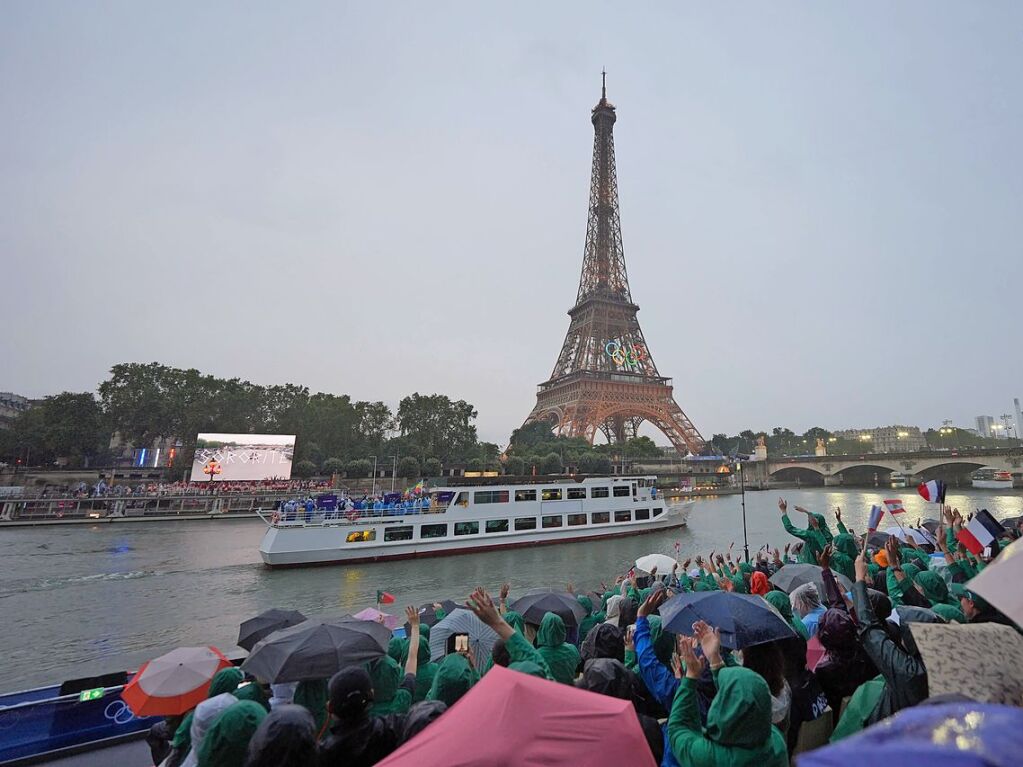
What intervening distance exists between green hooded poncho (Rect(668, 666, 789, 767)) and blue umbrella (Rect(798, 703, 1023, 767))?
145 cm

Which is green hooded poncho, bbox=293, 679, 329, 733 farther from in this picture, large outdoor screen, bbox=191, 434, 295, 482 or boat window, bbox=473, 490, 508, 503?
large outdoor screen, bbox=191, 434, 295, 482

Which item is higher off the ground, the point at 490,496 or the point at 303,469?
the point at 303,469

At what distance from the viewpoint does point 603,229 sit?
81.9m

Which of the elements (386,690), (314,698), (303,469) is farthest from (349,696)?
(303,469)

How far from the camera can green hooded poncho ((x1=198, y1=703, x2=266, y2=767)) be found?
2.74 metres

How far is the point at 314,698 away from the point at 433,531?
2328cm

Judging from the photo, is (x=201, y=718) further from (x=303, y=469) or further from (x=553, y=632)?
(x=303, y=469)

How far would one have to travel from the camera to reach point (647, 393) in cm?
7288

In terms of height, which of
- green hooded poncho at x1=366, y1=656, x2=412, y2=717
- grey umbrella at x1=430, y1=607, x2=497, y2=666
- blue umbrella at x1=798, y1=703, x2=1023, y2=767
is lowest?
grey umbrella at x1=430, y1=607, x2=497, y2=666

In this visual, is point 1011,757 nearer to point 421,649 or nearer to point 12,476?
Result: point 421,649

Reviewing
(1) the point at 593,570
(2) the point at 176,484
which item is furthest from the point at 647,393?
(2) the point at 176,484

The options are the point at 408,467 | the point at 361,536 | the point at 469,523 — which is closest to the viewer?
the point at 361,536

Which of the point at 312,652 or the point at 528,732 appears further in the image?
the point at 312,652

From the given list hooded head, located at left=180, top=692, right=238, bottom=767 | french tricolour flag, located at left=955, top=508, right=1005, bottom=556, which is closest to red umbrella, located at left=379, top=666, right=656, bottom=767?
hooded head, located at left=180, top=692, right=238, bottom=767
